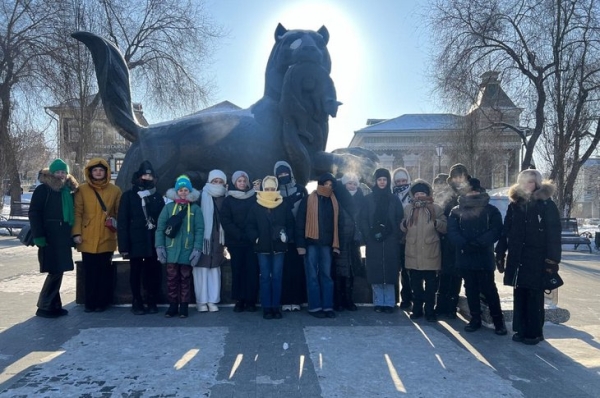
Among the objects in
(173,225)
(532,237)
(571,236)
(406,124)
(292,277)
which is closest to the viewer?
(532,237)

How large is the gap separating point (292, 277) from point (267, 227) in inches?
31.3

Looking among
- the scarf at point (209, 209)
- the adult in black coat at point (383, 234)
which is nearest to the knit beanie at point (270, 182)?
the scarf at point (209, 209)

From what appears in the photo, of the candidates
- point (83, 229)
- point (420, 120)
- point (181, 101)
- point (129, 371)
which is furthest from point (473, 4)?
point (420, 120)

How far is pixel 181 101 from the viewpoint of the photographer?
2122cm

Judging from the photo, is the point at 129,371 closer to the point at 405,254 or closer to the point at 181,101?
the point at 405,254

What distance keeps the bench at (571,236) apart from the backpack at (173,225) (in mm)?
13925

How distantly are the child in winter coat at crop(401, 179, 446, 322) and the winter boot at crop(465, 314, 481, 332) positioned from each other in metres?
0.42

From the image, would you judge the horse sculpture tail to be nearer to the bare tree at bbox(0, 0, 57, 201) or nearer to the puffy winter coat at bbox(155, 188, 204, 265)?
the puffy winter coat at bbox(155, 188, 204, 265)

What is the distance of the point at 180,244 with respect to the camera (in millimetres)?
5566

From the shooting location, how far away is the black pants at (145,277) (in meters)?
5.71

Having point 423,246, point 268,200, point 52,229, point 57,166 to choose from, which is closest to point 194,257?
point 268,200

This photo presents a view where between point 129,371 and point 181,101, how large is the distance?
18.6 metres

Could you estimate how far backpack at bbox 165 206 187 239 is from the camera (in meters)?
→ 5.46

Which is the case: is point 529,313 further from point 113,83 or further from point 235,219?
point 113,83
